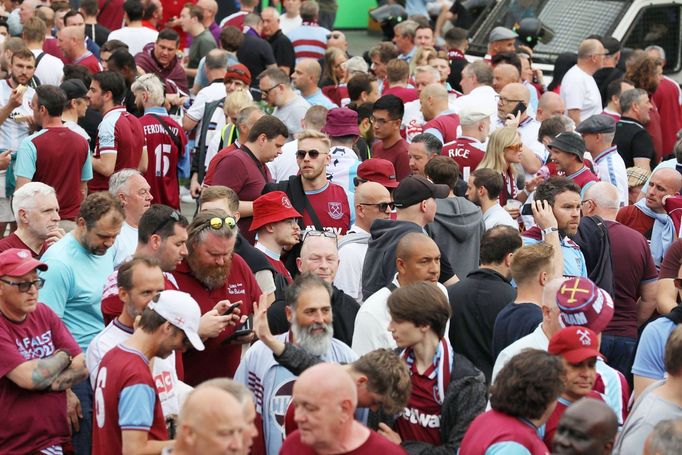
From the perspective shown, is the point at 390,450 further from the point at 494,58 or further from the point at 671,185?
the point at 494,58

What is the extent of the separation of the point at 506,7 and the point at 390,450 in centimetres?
1213

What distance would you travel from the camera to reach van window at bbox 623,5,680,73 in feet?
50.0

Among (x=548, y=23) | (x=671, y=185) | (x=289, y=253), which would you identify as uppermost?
(x=671, y=185)

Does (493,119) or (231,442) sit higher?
→ (231,442)

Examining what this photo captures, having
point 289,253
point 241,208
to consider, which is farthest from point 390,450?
point 241,208

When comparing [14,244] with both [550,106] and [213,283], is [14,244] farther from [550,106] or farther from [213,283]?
[550,106]

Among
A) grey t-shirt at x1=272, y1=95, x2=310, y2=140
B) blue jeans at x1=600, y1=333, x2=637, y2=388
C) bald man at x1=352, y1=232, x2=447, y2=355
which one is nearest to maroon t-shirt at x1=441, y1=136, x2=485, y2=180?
grey t-shirt at x1=272, y1=95, x2=310, y2=140

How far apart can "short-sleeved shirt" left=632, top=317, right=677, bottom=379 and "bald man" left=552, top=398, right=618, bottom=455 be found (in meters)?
1.69

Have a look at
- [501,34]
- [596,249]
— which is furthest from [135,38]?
[596,249]

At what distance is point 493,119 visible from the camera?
11258 mm

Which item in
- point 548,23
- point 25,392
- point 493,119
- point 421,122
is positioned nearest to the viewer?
point 25,392

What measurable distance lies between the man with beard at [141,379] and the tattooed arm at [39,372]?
1.62 ft

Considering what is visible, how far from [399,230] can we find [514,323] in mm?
1317

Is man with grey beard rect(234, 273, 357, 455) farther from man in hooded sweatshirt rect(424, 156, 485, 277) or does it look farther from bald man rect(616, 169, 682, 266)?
bald man rect(616, 169, 682, 266)
